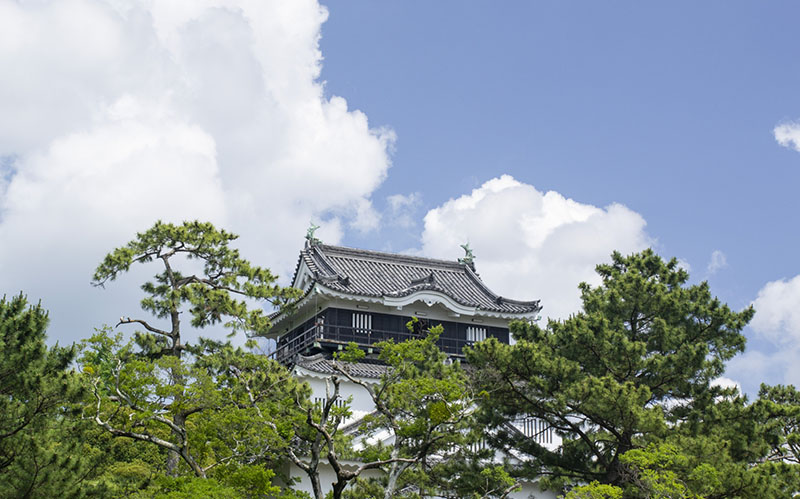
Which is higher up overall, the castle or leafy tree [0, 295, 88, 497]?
the castle

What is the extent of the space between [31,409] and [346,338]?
2159 centimetres

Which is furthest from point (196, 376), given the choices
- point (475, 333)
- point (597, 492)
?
point (475, 333)

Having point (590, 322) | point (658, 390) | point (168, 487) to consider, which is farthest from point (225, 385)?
point (658, 390)

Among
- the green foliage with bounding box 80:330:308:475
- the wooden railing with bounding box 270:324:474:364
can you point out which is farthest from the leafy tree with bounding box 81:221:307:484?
the wooden railing with bounding box 270:324:474:364

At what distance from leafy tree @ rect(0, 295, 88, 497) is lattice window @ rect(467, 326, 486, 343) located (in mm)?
24549

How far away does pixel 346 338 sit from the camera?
37.0 m

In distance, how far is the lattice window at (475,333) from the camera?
3933 centimetres

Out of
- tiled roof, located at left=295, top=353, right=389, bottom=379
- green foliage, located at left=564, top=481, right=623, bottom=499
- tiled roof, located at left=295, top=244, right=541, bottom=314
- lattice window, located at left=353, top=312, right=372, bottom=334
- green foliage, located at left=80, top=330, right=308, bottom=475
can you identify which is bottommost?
green foliage, located at left=564, top=481, right=623, bottom=499

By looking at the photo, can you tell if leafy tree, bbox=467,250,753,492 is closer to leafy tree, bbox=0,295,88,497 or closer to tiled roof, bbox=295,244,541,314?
tiled roof, bbox=295,244,541,314

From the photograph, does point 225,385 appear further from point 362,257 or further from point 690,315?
point 362,257

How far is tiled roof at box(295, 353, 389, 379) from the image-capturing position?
3416 centimetres

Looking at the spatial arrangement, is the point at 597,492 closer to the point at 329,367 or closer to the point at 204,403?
the point at 204,403

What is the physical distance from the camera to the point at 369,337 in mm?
37250

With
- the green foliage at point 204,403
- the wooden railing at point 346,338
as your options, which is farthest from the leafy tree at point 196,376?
the wooden railing at point 346,338
